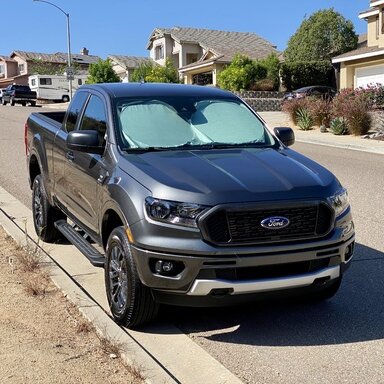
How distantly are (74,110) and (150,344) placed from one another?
306 cm

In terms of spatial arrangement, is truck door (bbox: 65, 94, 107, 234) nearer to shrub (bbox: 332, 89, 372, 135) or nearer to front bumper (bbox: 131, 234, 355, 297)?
front bumper (bbox: 131, 234, 355, 297)

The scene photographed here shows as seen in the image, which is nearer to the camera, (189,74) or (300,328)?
(300,328)

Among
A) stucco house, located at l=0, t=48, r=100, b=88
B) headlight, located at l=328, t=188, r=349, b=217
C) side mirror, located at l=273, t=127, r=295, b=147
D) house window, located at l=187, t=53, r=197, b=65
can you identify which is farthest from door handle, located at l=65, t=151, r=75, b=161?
stucco house, located at l=0, t=48, r=100, b=88

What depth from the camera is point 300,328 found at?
14.9ft

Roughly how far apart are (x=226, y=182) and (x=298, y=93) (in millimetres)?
35409

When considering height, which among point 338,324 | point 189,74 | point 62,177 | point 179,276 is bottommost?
point 338,324

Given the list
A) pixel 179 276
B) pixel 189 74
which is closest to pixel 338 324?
pixel 179 276

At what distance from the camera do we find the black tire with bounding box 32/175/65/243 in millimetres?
6844

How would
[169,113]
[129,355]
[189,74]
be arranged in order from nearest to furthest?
[129,355] → [169,113] → [189,74]

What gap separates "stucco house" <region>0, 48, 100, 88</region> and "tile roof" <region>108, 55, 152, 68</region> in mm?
15259

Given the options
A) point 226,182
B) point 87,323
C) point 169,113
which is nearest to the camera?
point 226,182

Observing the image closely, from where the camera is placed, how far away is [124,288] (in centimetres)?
441

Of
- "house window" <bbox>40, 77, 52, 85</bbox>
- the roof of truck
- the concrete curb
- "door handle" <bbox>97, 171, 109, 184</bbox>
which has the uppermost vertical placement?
"house window" <bbox>40, 77, 52, 85</bbox>

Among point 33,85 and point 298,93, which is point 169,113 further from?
point 33,85
